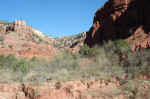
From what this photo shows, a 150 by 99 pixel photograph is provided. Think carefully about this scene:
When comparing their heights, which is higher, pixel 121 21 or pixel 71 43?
pixel 71 43

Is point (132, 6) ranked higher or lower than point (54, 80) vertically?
higher

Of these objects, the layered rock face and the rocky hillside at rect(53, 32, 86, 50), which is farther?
the rocky hillside at rect(53, 32, 86, 50)

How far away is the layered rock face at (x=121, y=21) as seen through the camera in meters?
21.0

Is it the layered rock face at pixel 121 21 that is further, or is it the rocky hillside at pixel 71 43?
the rocky hillside at pixel 71 43

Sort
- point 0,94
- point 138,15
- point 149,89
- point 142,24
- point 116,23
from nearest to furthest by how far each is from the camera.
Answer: point 149,89
point 0,94
point 142,24
point 138,15
point 116,23

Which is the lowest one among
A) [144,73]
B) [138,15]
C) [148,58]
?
[144,73]

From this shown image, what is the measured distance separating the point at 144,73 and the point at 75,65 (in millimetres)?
5472

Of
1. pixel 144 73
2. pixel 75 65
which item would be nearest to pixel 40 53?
pixel 75 65

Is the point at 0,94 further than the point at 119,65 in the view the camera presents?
No

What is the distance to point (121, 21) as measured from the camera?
78.4ft

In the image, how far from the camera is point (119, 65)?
1316 centimetres

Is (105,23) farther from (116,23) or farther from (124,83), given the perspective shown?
(124,83)

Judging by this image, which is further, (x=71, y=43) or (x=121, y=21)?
(x=71, y=43)

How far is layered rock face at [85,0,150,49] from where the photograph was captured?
20953 mm
